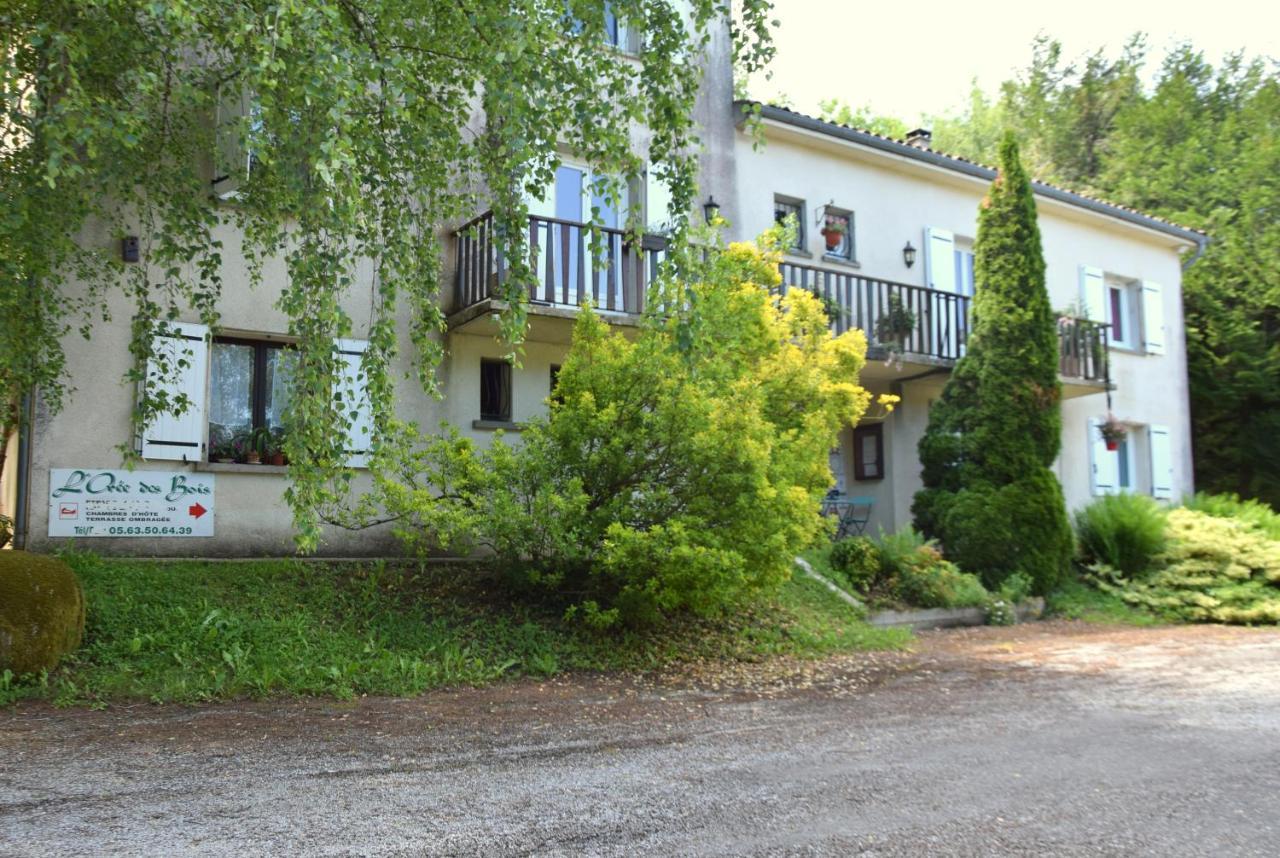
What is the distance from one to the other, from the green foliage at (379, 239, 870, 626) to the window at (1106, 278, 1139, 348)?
40.5 feet

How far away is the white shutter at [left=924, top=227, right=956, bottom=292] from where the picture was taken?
54.3 feet

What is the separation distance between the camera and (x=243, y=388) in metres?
10.9

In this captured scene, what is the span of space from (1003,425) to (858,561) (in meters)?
3.02

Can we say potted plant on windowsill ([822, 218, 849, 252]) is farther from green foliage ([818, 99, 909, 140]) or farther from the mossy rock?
green foliage ([818, 99, 909, 140])

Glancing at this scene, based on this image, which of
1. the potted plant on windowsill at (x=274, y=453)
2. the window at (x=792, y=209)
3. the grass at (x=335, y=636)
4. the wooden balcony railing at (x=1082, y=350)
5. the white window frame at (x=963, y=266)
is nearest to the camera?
the grass at (x=335, y=636)

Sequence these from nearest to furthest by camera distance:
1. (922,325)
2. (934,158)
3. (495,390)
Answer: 1. (495,390)
2. (922,325)
3. (934,158)

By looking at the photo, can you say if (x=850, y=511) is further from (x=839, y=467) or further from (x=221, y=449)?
(x=221, y=449)

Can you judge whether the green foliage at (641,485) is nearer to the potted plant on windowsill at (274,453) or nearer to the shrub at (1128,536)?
the potted plant on windowsill at (274,453)

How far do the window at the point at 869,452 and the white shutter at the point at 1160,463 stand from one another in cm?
584

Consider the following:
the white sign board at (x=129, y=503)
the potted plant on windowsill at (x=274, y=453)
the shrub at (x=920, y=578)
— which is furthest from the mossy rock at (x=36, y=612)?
→ the shrub at (x=920, y=578)

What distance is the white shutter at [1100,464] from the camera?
1812 cm

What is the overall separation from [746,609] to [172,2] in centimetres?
764

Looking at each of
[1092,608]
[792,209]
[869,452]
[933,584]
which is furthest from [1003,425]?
[792,209]

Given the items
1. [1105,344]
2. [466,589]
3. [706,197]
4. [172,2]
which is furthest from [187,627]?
[1105,344]
